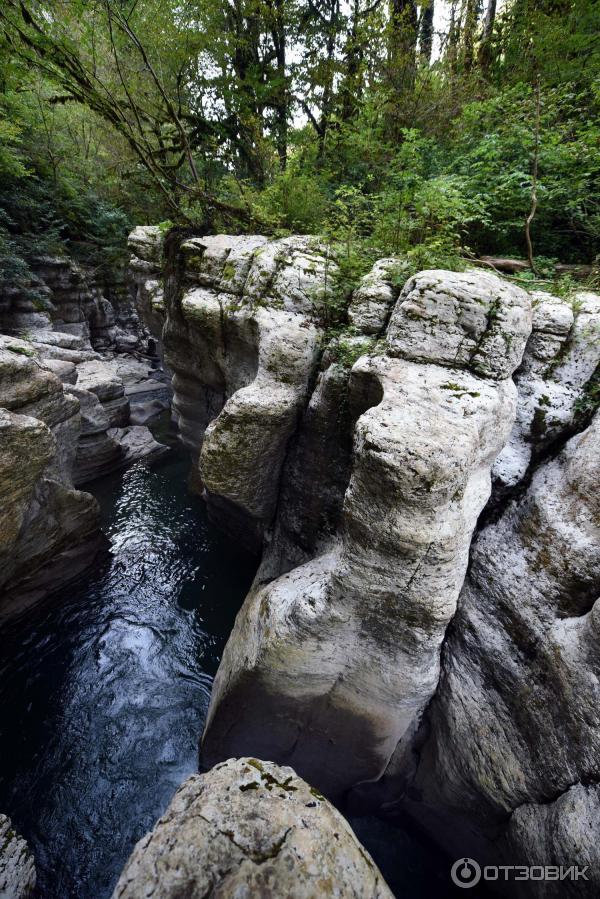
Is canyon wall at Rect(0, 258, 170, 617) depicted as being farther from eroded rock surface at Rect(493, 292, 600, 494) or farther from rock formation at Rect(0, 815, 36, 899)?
eroded rock surface at Rect(493, 292, 600, 494)

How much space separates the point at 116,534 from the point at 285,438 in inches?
255

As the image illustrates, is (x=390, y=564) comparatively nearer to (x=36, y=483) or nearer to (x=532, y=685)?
(x=532, y=685)

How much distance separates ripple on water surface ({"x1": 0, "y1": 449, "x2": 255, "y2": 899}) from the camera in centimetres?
528

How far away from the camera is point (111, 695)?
6.70m

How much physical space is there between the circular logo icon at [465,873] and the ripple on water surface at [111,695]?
151 inches

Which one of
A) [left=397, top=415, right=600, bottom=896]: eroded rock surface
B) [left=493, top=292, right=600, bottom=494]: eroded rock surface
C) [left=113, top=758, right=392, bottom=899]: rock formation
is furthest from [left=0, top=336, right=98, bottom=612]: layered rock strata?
[left=493, top=292, right=600, bottom=494]: eroded rock surface

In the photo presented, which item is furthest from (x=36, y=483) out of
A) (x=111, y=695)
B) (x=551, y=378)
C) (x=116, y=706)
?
(x=551, y=378)

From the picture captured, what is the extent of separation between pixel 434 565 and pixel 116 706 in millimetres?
6152

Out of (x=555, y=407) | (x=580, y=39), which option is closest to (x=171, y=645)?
(x=555, y=407)

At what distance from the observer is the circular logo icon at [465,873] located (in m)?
4.80

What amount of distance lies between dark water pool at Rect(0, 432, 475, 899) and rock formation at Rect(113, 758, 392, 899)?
3704 millimetres

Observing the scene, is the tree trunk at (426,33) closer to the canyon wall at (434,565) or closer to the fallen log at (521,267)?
the fallen log at (521,267)

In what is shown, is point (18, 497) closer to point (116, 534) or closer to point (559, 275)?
point (116, 534)

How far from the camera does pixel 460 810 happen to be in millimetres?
4688
